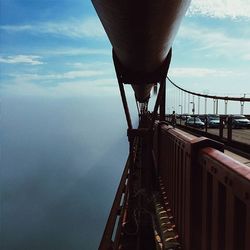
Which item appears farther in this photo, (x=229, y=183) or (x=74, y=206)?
(x=74, y=206)

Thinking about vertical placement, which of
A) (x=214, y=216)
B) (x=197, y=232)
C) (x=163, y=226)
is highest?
(x=214, y=216)

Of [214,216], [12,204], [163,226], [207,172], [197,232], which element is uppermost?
[207,172]

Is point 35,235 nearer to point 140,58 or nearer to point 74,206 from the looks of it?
point 74,206

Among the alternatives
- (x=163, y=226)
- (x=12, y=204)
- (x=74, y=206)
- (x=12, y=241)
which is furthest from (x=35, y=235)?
(x=163, y=226)

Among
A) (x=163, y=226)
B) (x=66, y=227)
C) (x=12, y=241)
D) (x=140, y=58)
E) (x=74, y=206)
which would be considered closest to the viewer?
(x=140, y=58)

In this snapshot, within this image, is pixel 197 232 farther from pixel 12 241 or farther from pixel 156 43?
pixel 12 241

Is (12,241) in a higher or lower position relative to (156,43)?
lower

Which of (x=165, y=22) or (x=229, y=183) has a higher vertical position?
(x=165, y=22)

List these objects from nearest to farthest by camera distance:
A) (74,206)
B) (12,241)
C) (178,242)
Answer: (178,242) → (12,241) → (74,206)

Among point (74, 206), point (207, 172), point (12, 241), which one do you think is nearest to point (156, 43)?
point (207, 172)
